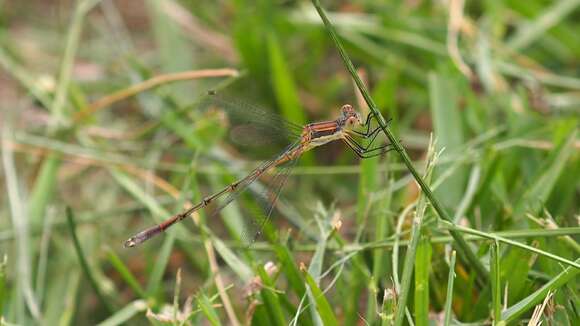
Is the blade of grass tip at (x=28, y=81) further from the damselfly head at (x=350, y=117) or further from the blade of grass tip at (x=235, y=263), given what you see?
the damselfly head at (x=350, y=117)

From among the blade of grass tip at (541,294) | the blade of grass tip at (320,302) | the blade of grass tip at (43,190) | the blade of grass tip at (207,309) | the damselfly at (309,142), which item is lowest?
the blade of grass tip at (541,294)

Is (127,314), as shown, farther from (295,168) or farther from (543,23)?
(543,23)

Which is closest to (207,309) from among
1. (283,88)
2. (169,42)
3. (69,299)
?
(69,299)

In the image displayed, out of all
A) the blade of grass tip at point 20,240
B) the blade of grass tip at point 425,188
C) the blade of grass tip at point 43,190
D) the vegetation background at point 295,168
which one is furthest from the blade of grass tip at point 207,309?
the blade of grass tip at point 43,190

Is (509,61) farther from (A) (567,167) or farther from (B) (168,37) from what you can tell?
(B) (168,37)

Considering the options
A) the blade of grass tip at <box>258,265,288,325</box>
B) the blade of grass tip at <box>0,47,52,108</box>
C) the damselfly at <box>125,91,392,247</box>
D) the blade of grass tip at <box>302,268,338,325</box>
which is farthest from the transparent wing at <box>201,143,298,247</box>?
the blade of grass tip at <box>0,47,52,108</box>

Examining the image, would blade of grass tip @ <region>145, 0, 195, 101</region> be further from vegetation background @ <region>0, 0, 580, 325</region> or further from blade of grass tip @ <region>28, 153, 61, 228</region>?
blade of grass tip @ <region>28, 153, 61, 228</region>
